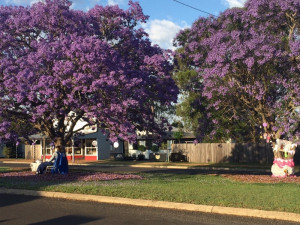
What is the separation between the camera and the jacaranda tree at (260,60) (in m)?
16.7

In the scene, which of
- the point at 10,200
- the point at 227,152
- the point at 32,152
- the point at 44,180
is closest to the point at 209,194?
the point at 10,200

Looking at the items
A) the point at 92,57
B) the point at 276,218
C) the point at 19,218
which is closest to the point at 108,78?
the point at 92,57

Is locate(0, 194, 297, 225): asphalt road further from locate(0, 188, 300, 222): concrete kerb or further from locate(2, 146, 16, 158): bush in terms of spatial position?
locate(2, 146, 16, 158): bush

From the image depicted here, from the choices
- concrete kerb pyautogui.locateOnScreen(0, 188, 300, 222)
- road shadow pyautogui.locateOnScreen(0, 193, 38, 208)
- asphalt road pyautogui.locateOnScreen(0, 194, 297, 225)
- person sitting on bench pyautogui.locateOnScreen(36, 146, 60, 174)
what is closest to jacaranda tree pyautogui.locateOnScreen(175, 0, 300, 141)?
person sitting on bench pyautogui.locateOnScreen(36, 146, 60, 174)

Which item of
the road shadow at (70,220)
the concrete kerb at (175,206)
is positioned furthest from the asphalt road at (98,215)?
the concrete kerb at (175,206)

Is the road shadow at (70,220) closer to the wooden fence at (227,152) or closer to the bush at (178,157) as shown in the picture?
the wooden fence at (227,152)

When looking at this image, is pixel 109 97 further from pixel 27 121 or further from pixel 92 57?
pixel 27 121

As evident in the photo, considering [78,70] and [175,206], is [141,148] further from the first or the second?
[175,206]

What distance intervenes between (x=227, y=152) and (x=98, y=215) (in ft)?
90.0

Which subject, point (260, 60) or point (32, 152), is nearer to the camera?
point (260, 60)

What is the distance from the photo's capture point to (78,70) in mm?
15742

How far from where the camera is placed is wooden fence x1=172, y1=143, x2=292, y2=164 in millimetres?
33862

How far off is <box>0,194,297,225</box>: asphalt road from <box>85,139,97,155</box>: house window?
32.9 metres

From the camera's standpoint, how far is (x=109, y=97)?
16266 mm
